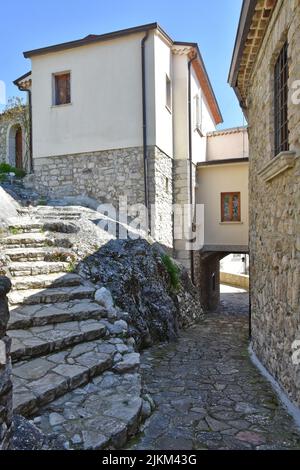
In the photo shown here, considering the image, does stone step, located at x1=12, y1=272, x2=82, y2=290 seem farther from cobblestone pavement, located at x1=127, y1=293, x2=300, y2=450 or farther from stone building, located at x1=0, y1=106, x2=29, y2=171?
stone building, located at x1=0, y1=106, x2=29, y2=171

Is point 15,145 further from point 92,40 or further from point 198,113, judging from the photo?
point 198,113

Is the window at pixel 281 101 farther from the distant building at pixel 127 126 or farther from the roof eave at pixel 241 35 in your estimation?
the distant building at pixel 127 126

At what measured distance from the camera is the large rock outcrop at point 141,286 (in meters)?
5.62

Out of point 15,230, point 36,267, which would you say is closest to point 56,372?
point 36,267

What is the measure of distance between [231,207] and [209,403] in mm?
9048

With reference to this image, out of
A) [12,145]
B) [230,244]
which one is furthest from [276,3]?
[12,145]

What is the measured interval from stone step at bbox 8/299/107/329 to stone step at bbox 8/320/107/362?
68 millimetres

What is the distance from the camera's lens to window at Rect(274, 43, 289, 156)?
4275 mm

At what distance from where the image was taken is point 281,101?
4.51 meters

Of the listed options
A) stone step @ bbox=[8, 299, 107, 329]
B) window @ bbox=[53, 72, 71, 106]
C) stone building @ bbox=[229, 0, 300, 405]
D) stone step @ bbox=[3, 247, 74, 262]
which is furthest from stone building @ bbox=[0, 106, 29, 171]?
stone step @ bbox=[8, 299, 107, 329]

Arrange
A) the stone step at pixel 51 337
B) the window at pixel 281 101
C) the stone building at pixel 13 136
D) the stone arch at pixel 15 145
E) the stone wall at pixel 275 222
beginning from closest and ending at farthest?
the stone step at pixel 51 337 → the stone wall at pixel 275 222 → the window at pixel 281 101 → the stone building at pixel 13 136 → the stone arch at pixel 15 145

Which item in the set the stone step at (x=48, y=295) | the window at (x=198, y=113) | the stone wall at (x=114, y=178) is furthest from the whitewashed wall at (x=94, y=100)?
the stone step at (x=48, y=295)

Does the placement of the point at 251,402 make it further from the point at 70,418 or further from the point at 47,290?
the point at 47,290

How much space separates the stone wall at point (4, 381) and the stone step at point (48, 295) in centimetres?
239
